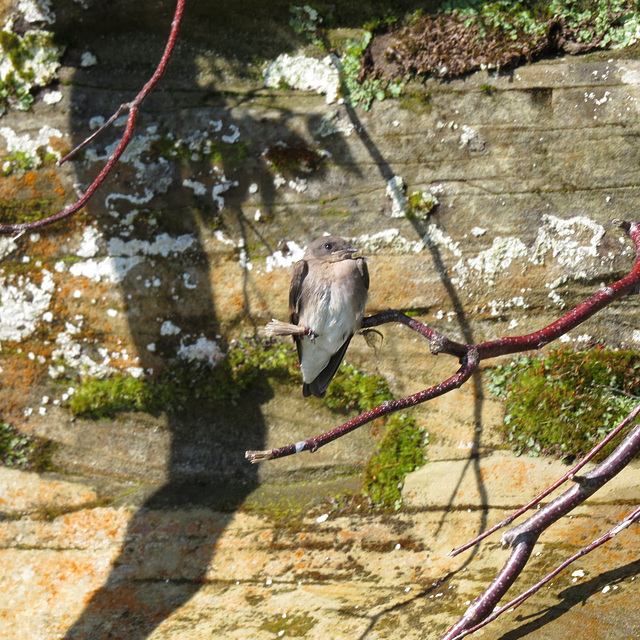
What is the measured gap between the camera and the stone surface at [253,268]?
176 inches

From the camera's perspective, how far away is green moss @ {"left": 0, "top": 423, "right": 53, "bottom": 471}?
4.81 m

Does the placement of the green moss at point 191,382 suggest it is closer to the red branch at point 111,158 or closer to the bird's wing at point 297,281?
the bird's wing at point 297,281

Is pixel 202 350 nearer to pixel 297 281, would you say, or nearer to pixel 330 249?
pixel 297 281

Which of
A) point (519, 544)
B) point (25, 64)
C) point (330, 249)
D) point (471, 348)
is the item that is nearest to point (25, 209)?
point (25, 64)

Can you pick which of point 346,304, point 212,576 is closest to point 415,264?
point 346,304

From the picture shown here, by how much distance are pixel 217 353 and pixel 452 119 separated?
2.44 m

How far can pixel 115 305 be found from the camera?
4906 millimetres

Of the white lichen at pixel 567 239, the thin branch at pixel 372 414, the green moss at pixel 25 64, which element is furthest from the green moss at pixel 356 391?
the green moss at pixel 25 64

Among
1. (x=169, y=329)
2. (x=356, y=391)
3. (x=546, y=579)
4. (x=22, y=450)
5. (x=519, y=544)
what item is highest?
(x=169, y=329)

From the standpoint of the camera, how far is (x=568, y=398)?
4.46 metres

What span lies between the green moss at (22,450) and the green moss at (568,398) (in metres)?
3.37

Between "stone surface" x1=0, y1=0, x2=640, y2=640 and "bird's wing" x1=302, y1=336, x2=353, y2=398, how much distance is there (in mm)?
544

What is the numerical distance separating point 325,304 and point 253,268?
105 centimetres

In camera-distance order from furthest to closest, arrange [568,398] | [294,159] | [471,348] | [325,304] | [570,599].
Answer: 1. [294,159]
2. [568,398]
3. [325,304]
4. [570,599]
5. [471,348]
